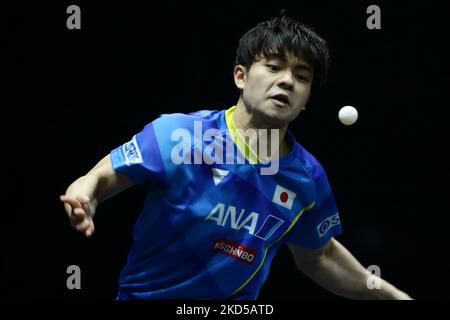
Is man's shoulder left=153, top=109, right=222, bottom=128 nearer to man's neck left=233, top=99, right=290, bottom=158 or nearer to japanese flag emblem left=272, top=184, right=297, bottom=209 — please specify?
man's neck left=233, top=99, right=290, bottom=158

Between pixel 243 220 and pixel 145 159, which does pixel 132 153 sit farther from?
pixel 243 220

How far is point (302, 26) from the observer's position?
3033 mm

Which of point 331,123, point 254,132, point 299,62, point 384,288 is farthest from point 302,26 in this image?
point 331,123

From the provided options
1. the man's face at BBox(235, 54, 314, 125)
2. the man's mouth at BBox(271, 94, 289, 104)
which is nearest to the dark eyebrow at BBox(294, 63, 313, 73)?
the man's face at BBox(235, 54, 314, 125)

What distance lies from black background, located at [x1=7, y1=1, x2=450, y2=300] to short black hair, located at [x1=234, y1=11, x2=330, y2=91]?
1265 millimetres

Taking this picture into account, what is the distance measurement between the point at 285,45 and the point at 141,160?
65cm

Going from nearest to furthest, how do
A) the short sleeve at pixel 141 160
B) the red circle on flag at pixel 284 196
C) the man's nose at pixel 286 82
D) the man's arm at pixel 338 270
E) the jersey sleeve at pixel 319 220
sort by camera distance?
1. the short sleeve at pixel 141 160
2. the man's nose at pixel 286 82
3. the red circle on flag at pixel 284 196
4. the jersey sleeve at pixel 319 220
5. the man's arm at pixel 338 270

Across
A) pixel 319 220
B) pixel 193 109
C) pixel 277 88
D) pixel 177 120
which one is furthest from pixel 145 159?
pixel 193 109

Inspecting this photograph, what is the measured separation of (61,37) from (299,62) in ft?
5.74

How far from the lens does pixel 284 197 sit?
2.99 metres

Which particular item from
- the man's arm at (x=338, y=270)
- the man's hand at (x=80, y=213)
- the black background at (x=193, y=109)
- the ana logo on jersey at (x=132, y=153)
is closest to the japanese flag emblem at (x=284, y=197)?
the man's arm at (x=338, y=270)

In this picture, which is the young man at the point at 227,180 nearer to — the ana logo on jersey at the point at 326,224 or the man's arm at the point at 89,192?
the man's arm at the point at 89,192

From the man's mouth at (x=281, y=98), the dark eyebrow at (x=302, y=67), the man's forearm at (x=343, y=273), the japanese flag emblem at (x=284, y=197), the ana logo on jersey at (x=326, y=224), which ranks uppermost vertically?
the dark eyebrow at (x=302, y=67)

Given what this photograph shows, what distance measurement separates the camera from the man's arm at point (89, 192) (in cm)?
241
